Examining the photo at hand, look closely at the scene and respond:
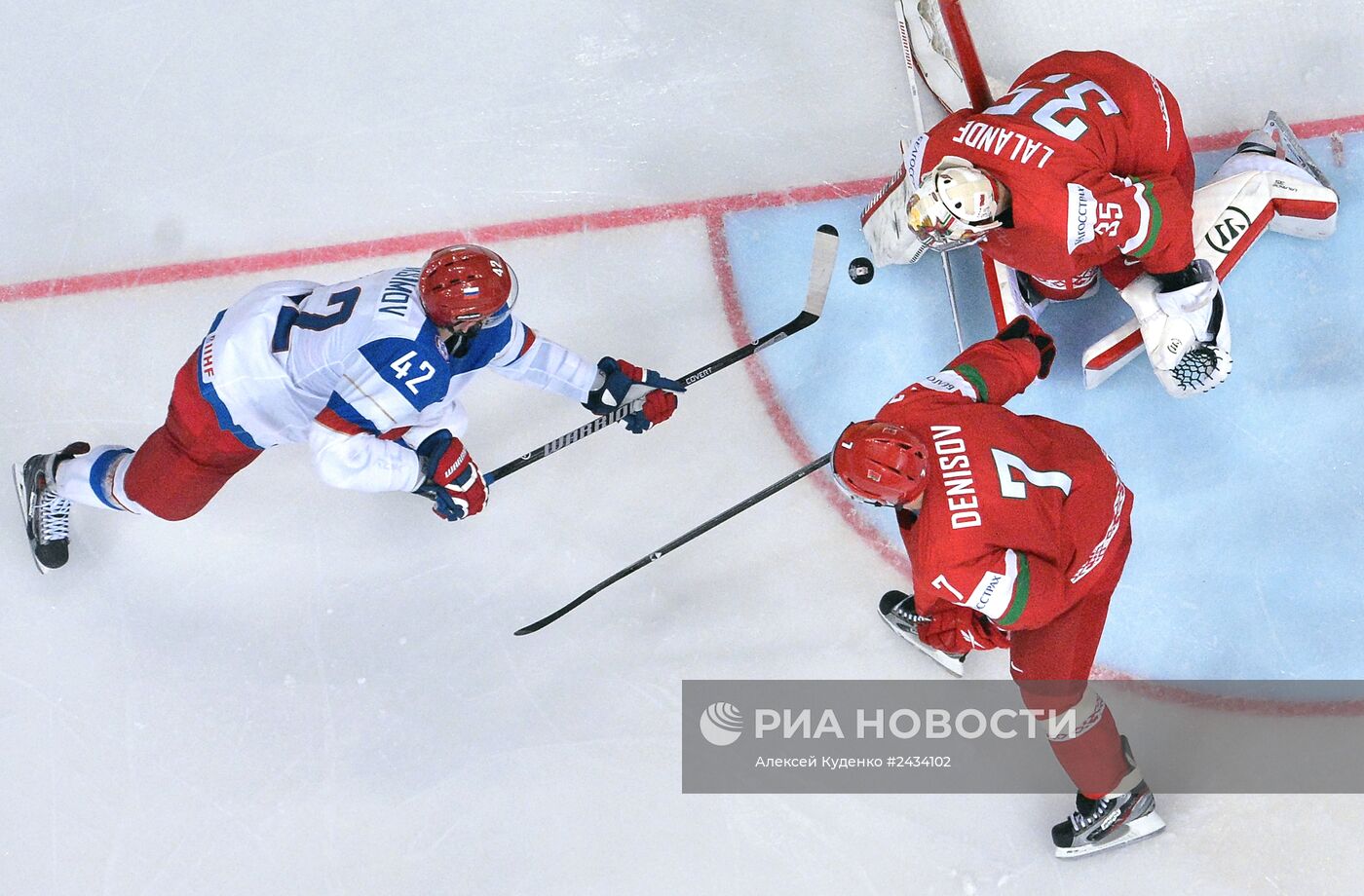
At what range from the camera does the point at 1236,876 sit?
3.54 m

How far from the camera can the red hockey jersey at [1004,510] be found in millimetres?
2756

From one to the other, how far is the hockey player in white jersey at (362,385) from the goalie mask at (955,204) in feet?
3.07

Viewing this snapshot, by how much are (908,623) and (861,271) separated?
1229mm

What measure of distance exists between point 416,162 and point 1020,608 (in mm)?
2712

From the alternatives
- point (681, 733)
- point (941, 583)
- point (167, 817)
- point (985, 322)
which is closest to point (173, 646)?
point (167, 817)

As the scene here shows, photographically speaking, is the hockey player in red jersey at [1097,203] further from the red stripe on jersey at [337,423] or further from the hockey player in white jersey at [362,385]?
the red stripe on jersey at [337,423]

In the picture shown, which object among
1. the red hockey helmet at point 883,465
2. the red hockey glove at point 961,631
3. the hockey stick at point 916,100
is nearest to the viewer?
the red hockey helmet at point 883,465

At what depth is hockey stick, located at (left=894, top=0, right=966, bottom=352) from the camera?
153 inches

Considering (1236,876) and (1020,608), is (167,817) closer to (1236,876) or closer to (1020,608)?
(1020,608)

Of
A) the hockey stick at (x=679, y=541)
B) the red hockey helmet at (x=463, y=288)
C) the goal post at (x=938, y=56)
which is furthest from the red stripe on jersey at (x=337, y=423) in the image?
the goal post at (x=938, y=56)

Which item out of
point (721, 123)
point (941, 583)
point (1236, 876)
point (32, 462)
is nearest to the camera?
point (941, 583)

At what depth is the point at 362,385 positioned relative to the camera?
2.91 m

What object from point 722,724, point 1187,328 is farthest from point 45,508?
point 1187,328

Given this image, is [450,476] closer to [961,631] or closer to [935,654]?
[961,631]
